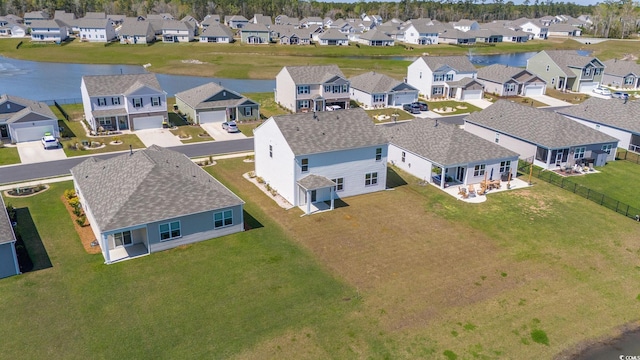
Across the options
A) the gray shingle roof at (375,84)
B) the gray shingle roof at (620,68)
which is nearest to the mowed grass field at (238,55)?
the gray shingle roof at (375,84)

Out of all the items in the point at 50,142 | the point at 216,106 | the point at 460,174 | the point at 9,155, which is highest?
the point at 216,106

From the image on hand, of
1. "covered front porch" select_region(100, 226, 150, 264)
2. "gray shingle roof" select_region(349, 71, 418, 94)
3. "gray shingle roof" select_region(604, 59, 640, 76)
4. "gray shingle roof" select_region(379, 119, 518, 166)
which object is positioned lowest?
"covered front porch" select_region(100, 226, 150, 264)

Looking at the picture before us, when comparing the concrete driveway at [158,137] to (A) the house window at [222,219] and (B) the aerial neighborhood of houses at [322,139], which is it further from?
(A) the house window at [222,219]

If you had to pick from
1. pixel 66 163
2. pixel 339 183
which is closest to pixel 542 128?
pixel 339 183

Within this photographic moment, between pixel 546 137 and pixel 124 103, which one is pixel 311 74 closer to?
pixel 124 103

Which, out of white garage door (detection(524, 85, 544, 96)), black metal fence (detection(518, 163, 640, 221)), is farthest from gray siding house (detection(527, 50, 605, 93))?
black metal fence (detection(518, 163, 640, 221))

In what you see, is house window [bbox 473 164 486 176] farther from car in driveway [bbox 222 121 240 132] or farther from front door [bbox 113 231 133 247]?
car in driveway [bbox 222 121 240 132]

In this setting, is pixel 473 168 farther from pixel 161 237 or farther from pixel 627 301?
pixel 161 237
